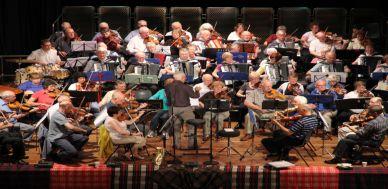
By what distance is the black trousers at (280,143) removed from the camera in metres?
11.1

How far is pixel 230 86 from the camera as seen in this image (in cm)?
1453

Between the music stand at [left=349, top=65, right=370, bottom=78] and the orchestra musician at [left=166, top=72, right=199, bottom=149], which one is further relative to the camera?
the music stand at [left=349, top=65, right=370, bottom=78]

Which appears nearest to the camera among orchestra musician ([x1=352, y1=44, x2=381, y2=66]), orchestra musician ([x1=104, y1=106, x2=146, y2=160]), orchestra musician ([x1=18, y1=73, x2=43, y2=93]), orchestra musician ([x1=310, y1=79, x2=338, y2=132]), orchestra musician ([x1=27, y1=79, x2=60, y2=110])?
orchestra musician ([x1=104, y1=106, x2=146, y2=160])

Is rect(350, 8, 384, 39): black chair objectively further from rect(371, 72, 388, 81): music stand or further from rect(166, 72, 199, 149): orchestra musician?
rect(166, 72, 199, 149): orchestra musician

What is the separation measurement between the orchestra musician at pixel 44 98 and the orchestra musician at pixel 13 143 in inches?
43.1

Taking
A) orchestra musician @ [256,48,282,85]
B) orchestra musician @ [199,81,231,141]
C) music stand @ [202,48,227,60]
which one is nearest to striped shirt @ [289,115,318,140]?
orchestra musician @ [199,81,231,141]

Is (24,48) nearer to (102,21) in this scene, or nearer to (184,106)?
(102,21)

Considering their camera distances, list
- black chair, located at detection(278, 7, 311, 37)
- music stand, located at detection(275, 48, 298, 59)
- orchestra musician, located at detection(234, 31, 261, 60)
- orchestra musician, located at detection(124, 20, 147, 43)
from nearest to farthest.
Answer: music stand, located at detection(275, 48, 298, 59) < orchestra musician, located at detection(234, 31, 261, 60) < orchestra musician, located at detection(124, 20, 147, 43) < black chair, located at detection(278, 7, 311, 37)

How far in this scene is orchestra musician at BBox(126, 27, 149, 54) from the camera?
15836 mm

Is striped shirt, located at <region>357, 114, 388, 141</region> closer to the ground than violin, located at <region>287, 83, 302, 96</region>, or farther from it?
closer to the ground

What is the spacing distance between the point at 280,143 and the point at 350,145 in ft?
3.92

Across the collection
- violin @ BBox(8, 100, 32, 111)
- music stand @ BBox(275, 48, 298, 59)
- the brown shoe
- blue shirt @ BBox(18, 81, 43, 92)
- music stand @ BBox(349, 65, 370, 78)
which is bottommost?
the brown shoe

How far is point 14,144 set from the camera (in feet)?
36.1

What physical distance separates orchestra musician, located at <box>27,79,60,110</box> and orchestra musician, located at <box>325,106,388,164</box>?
5139mm
